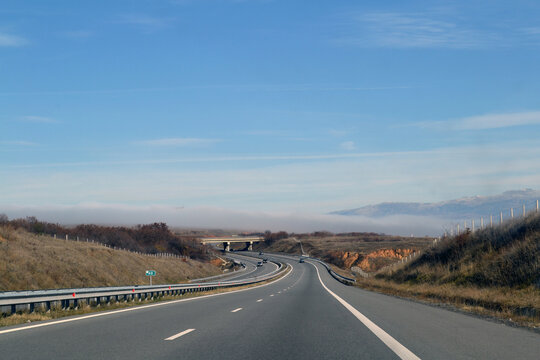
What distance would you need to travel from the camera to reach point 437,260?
4419 centimetres

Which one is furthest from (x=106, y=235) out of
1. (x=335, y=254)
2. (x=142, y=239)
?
(x=335, y=254)

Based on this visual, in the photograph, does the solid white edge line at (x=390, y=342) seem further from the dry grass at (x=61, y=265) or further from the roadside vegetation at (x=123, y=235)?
the roadside vegetation at (x=123, y=235)

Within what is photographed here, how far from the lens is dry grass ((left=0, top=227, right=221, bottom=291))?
38281 mm

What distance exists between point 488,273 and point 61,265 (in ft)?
103

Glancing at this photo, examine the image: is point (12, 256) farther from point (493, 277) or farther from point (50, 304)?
point (493, 277)

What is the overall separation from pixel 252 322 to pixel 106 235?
269 feet

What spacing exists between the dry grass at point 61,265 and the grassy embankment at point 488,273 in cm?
2367

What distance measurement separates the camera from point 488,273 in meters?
31.0

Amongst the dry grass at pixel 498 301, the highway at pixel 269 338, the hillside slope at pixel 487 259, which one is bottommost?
the dry grass at pixel 498 301

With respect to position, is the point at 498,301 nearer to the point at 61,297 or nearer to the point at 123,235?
the point at 61,297

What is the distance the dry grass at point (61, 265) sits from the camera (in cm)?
3828

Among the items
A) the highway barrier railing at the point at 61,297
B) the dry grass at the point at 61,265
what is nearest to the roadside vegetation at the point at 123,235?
the dry grass at the point at 61,265

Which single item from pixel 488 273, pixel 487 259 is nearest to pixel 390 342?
pixel 488 273

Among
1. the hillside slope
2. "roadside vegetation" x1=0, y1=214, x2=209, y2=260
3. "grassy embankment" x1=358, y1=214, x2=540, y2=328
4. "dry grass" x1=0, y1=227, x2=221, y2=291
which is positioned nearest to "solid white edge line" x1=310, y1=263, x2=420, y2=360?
"grassy embankment" x1=358, y1=214, x2=540, y2=328
